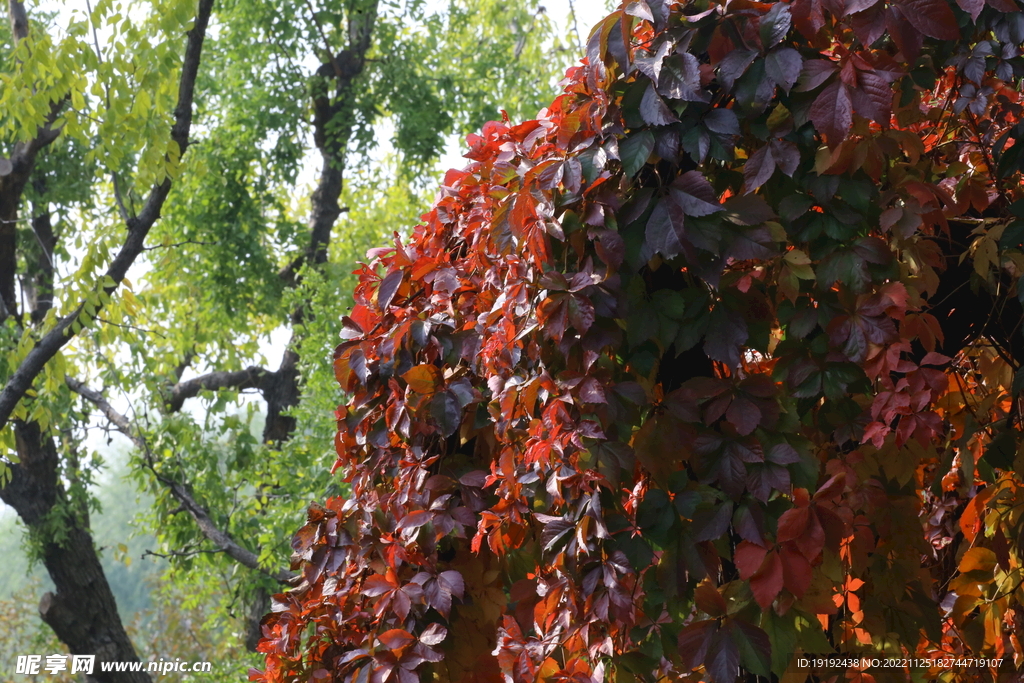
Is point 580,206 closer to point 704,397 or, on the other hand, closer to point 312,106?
point 704,397

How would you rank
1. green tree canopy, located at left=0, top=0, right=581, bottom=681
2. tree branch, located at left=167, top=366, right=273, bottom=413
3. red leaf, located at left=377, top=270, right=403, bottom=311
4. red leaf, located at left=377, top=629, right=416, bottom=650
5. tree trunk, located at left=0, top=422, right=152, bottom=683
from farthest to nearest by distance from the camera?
1. tree branch, located at left=167, top=366, right=273, bottom=413
2. tree trunk, located at left=0, top=422, right=152, bottom=683
3. green tree canopy, located at left=0, top=0, right=581, bottom=681
4. red leaf, located at left=377, top=270, right=403, bottom=311
5. red leaf, located at left=377, top=629, right=416, bottom=650

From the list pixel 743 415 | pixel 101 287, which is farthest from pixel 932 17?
pixel 101 287

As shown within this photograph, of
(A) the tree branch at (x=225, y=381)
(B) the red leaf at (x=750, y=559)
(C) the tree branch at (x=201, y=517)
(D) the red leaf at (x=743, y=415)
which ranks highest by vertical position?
(A) the tree branch at (x=225, y=381)

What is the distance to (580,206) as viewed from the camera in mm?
1204

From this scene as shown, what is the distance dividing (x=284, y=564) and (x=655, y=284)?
4.52 meters

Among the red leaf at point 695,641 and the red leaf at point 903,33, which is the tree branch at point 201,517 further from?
the red leaf at point 903,33

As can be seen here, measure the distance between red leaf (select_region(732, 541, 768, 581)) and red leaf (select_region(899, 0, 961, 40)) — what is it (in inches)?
26.4

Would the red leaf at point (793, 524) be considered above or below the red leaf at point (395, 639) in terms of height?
above

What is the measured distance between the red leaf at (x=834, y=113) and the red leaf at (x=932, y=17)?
4.9 inches

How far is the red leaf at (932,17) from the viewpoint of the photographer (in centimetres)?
107

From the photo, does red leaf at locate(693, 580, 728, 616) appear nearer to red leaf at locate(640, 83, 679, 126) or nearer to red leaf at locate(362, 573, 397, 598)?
red leaf at locate(640, 83, 679, 126)

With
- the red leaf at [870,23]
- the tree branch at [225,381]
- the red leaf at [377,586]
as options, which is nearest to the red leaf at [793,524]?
the red leaf at [870,23]

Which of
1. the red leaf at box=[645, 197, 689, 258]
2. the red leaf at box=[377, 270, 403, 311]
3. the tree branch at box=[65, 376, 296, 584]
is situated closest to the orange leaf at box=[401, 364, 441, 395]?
the red leaf at box=[377, 270, 403, 311]

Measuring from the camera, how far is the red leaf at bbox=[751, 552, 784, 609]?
106cm
